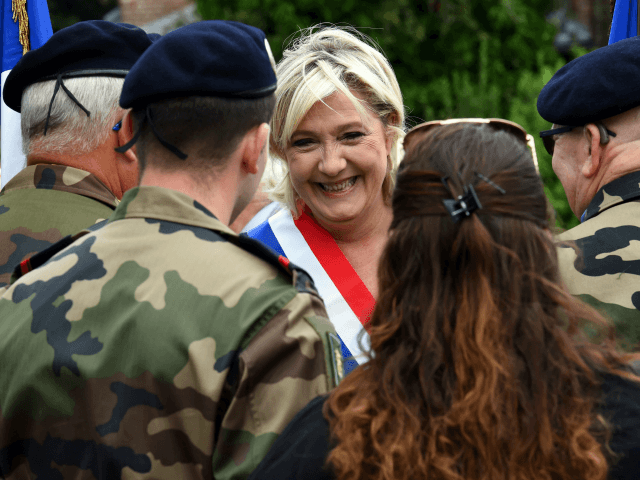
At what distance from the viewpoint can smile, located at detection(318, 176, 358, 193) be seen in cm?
277

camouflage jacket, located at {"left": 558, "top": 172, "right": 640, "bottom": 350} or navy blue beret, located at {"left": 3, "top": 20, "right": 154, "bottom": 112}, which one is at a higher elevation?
navy blue beret, located at {"left": 3, "top": 20, "right": 154, "bottom": 112}

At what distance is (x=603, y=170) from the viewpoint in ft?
8.12

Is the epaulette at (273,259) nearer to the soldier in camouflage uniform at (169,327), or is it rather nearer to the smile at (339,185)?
the soldier in camouflage uniform at (169,327)

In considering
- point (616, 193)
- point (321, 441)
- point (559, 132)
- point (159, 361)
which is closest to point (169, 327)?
point (159, 361)

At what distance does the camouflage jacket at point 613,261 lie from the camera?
2.14m

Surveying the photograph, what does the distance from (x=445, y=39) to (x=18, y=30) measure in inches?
168

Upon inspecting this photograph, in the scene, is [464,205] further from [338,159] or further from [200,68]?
[338,159]

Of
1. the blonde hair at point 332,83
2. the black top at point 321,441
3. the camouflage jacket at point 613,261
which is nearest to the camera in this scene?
the black top at point 321,441

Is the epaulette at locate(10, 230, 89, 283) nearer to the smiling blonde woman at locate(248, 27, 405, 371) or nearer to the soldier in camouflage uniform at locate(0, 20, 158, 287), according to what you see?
the soldier in camouflage uniform at locate(0, 20, 158, 287)

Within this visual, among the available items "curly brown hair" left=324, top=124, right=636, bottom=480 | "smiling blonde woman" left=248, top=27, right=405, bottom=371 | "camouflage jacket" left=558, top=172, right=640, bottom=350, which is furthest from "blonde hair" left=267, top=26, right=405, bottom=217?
"curly brown hair" left=324, top=124, right=636, bottom=480

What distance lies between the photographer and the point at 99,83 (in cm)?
229

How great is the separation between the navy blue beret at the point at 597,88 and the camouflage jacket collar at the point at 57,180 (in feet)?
5.48

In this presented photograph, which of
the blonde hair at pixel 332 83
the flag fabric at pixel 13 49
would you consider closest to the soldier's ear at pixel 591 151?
the blonde hair at pixel 332 83

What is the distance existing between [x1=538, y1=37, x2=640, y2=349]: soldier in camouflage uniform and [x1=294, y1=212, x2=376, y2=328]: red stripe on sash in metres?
0.82
